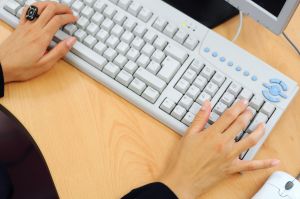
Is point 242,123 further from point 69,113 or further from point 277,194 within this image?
point 69,113

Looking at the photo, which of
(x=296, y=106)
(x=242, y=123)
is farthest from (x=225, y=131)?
(x=296, y=106)

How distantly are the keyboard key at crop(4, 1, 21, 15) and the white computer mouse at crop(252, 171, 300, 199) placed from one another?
54cm

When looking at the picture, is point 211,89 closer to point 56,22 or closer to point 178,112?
point 178,112

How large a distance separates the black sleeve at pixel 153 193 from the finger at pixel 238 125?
0.43ft

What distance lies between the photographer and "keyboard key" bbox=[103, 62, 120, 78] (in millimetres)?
817

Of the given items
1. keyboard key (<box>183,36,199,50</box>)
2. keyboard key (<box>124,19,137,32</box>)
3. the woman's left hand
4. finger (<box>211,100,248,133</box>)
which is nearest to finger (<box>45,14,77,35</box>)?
the woman's left hand

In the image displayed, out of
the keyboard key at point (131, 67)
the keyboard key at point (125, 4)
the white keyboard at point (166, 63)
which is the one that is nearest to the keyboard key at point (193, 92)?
the white keyboard at point (166, 63)

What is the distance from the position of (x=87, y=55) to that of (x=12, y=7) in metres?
0.18

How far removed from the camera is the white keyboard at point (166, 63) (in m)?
0.80

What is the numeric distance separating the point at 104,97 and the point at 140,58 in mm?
94

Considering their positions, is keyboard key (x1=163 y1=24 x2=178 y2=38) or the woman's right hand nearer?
the woman's right hand

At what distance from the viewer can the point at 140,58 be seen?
2.71 ft

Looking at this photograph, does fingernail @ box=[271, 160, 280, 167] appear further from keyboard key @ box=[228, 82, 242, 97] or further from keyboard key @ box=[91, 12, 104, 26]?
keyboard key @ box=[91, 12, 104, 26]

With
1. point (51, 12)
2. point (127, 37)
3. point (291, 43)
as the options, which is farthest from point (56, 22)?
point (291, 43)
